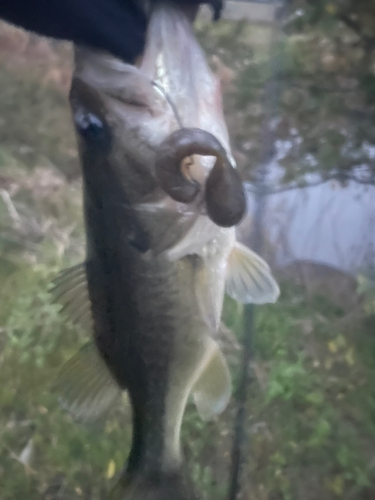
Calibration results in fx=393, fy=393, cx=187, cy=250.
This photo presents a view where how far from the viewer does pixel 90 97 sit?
348 millimetres

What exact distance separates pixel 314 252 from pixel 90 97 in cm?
66

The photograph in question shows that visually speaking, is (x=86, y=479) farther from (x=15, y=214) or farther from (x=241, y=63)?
(x=241, y=63)

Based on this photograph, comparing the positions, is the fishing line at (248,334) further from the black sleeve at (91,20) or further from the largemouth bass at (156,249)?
the black sleeve at (91,20)

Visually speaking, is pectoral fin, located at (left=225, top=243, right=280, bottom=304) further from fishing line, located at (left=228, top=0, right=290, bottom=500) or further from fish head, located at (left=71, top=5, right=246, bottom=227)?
fishing line, located at (left=228, top=0, right=290, bottom=500)

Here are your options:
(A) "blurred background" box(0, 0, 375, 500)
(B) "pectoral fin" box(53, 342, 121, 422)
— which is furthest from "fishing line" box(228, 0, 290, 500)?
(B) "pectoral fin" box(53, 342, 121, 422)

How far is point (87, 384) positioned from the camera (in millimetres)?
532

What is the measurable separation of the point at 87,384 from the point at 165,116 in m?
0.37

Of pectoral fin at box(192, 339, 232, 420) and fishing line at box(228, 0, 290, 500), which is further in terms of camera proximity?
fishing line at box(228, 0, 290, 500)

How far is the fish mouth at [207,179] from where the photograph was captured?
0.31 m

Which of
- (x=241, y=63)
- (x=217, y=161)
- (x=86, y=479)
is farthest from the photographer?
(x=86, y=479)

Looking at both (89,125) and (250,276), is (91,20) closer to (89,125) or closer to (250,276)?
(89,125)

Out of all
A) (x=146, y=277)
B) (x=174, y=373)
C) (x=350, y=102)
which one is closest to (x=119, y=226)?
(x=146, y=277)

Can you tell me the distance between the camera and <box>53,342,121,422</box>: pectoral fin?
1.72 ft

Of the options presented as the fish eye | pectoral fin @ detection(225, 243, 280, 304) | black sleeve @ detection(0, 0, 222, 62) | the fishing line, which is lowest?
the fishing line
